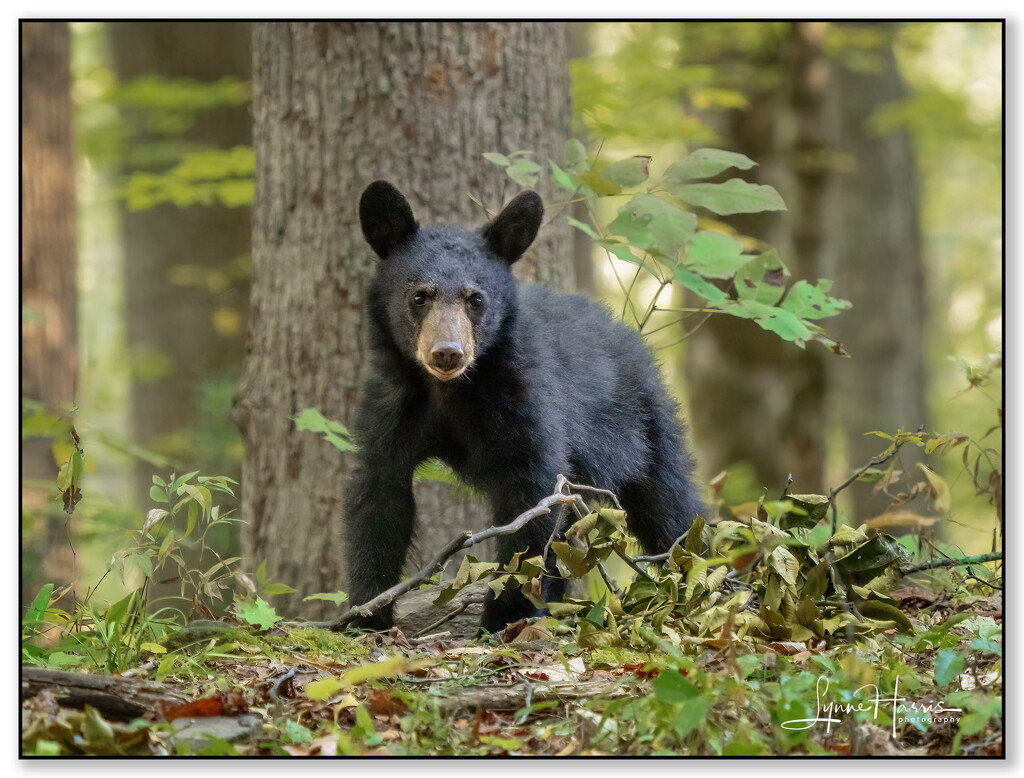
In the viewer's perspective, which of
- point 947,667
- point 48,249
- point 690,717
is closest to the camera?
point 690,717

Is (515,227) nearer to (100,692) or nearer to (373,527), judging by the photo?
(373,527)

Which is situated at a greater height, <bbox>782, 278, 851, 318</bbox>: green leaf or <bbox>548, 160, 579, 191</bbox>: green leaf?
<bbox>548, 160, 579, 191</bbox>: green leaf

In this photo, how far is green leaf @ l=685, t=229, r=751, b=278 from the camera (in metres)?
4.34

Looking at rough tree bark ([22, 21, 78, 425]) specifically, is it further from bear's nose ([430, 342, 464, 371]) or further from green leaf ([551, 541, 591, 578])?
green leaf ([551, 541, 591, 578])

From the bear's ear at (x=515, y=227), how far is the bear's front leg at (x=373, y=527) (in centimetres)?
105

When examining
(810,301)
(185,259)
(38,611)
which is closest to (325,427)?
(38,611)

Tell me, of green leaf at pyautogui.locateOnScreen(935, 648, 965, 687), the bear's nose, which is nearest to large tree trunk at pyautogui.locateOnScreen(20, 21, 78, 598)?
the bear's nose

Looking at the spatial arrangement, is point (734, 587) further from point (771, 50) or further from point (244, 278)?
point (771, 50)

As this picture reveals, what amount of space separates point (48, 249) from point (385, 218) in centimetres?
461

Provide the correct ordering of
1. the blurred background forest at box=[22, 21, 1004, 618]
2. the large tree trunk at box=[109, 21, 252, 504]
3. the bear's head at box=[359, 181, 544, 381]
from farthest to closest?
the large tree trunk at box=[109, 21, 252, 504] < the blurred background forest at box=[22, 21, 1004, 618] < the bear's head at box=[359, 181, 544, 381]

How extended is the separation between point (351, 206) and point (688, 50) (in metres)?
6.46

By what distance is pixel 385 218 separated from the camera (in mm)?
3832

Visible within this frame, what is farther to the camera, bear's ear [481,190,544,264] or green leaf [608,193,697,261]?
green leaf [608,193,697,261]

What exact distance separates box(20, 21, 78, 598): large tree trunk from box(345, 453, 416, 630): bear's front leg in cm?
391
